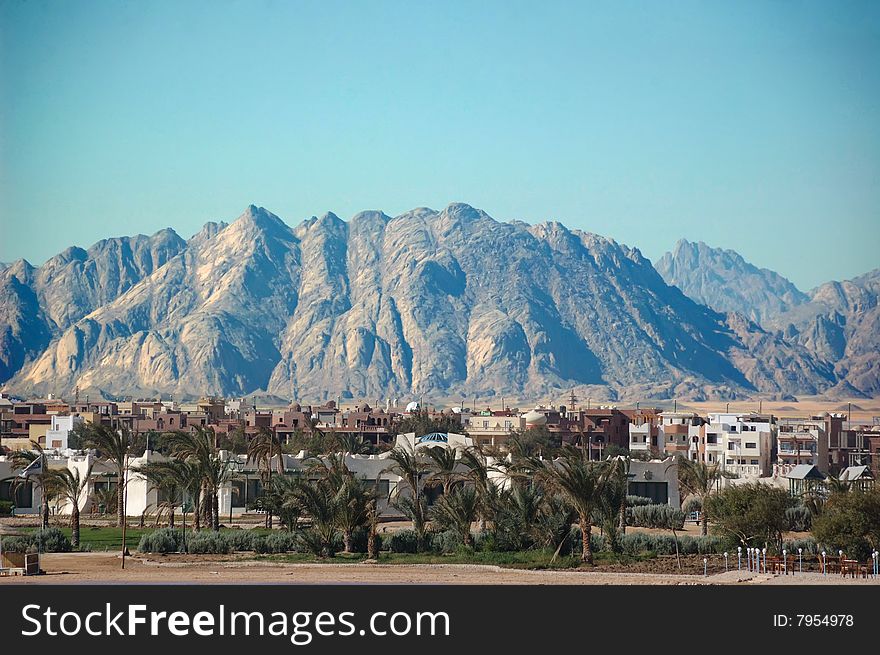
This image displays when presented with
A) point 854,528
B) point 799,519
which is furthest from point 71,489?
point 799,519

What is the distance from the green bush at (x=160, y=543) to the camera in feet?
104

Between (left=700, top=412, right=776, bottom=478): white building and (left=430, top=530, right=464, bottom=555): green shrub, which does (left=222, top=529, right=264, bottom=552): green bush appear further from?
(left=700, top=412, right=776, bottom=478): white building

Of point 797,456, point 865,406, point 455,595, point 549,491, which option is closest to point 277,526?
point 549,491

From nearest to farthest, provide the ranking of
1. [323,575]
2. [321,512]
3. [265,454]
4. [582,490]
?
[323,575]
[582,490]
[321,512]
[265,454]

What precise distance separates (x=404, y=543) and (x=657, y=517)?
9.63 meters

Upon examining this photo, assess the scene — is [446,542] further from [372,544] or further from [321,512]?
[321,512]

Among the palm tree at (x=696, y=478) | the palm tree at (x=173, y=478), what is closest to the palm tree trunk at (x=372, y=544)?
the palm tree at (x=173, y=478)

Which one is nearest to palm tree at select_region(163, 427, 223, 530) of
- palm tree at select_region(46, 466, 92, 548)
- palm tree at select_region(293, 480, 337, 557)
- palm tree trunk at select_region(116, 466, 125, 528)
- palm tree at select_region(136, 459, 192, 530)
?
palm tree at select_region(136, 459, 192, 530)

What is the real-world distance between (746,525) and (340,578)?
868 cm

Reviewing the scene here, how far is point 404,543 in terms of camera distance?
3167cm

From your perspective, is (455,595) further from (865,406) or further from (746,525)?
(865,406)

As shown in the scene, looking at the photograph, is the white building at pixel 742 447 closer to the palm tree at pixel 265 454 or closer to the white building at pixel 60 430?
the palm tree at pixel 265 454

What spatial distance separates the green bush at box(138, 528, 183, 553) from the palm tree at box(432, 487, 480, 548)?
5596mm

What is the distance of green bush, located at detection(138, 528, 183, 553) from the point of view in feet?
104
